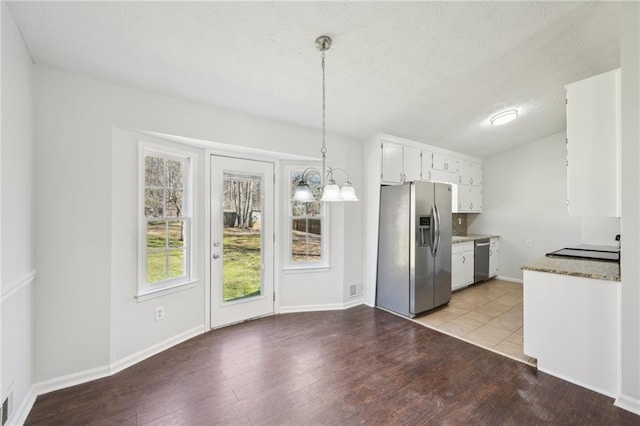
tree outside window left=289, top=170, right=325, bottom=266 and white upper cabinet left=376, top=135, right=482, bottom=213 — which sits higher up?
white upper cabinet left=376, top=135, right=482, bottom=213

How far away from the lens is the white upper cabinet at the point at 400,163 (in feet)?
12.3

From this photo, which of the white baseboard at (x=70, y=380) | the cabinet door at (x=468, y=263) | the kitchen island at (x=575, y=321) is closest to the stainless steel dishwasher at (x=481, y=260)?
the cabinet door at (x=468, y=263)

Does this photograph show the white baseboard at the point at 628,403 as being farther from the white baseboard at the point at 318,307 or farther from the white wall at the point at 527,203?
the white wall at the point at 527,203

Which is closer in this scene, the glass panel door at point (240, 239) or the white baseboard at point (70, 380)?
the white baseboard at point (70, 380)

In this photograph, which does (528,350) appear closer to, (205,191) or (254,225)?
(254,225)

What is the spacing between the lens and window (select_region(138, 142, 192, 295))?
254 cm

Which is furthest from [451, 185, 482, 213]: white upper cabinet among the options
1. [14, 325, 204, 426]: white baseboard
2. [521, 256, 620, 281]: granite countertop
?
[14, 325, 204, 426]: white baseboard

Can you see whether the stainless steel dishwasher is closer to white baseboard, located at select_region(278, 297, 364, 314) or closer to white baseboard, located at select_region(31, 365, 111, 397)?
white baseboard, located at select_region(278, 297, 364, 314)

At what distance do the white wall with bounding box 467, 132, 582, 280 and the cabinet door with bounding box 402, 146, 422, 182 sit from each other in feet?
7.81


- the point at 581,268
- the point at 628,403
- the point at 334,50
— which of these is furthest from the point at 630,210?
the point at 334,50

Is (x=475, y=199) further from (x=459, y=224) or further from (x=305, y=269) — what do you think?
(x=305, y=269)

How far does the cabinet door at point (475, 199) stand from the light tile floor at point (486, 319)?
159 cm

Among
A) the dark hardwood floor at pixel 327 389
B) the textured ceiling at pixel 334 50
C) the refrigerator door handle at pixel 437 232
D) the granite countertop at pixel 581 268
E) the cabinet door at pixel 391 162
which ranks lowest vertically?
the dark hardwood floor at pixel 327 389

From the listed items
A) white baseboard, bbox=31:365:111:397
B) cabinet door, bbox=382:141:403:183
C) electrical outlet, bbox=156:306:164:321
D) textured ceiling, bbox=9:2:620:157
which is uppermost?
textured ceiling, bbox=9:2:620:157
